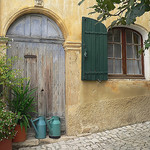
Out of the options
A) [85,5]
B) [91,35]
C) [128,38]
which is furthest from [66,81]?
[128,38]

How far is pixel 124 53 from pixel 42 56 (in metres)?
2.30

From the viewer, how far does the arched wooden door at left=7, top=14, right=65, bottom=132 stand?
13.6 feet

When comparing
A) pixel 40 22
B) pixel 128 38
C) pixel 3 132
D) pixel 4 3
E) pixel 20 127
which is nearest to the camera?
pixel 3 132

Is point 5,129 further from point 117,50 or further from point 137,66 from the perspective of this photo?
point 137,66

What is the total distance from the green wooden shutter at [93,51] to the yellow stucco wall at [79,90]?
0.14 meters

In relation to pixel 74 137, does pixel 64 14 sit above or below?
above

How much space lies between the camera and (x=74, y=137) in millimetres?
4172

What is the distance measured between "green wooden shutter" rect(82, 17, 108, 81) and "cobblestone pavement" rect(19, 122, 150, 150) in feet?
4.33

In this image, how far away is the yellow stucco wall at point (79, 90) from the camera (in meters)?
4.25

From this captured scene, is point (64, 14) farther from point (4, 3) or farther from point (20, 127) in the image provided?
point (20, 127)

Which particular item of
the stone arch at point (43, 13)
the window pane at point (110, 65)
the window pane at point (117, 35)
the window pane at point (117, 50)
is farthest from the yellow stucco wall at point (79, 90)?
the window pane at point (117, 50)

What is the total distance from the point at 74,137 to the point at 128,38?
10.1ft

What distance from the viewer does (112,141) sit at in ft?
12.8

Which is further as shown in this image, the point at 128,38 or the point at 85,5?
the point at 128,38
